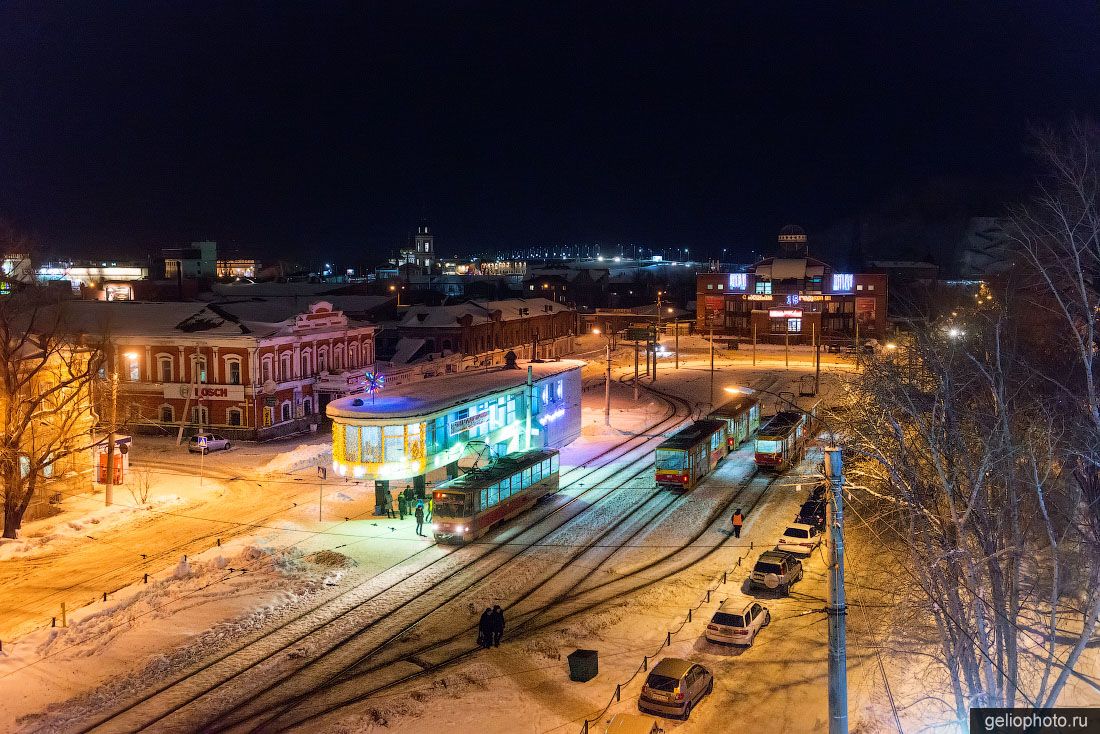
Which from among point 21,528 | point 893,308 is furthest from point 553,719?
point 893,308

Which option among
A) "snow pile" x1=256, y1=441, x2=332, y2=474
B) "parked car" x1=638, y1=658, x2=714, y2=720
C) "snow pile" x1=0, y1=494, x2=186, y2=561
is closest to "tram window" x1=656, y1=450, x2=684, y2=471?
"snow pile" x1=256, y1=441, x2=332, y2=474

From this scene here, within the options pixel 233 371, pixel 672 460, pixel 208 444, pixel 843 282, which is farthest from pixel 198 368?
pixel 843 282

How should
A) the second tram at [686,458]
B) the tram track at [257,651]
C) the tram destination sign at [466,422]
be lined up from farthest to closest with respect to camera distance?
the second tram at [686,458] → the tram destination sign at [466,422] → the tram track at [257,651]

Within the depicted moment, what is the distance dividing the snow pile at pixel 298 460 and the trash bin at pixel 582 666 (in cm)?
2441

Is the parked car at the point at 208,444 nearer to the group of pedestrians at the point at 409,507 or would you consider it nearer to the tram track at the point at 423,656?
the group of pedestrians at the point at 409,507

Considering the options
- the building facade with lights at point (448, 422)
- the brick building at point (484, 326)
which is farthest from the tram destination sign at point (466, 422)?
the brick building at point (484, 326)

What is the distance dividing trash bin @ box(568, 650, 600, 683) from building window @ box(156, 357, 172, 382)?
39.8m

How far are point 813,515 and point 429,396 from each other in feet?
48.3

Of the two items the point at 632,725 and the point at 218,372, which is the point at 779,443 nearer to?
the point at 632,725

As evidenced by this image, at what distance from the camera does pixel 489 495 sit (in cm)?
3198

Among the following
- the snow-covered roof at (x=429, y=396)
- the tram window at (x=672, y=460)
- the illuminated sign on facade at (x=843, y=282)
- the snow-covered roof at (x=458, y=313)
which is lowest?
the tram window at (x=672, y=460)

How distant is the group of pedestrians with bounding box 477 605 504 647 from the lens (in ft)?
73.4

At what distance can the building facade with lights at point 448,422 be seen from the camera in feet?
107

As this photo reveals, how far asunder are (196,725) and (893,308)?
4418 inches
